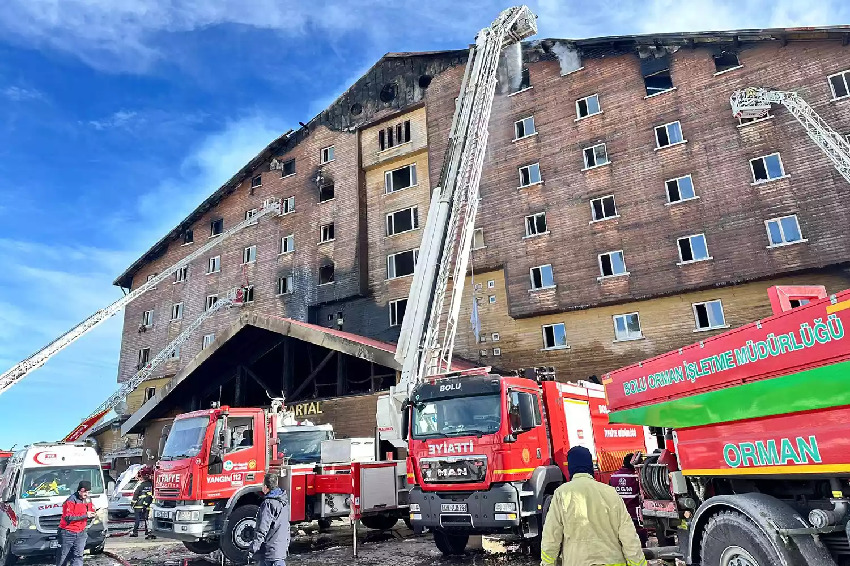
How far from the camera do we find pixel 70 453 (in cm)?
1452

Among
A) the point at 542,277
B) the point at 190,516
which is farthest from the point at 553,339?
the point at 190,516

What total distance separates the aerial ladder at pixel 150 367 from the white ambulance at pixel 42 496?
20125 millimetres

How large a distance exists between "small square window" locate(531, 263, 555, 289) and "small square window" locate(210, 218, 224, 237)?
2414 centimetres

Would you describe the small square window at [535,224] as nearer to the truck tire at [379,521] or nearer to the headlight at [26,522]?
the truck tire at [379,521]

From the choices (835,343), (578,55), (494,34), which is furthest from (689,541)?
(578,55)

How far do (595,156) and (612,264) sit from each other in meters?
5.30

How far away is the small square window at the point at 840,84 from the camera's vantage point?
19.2m

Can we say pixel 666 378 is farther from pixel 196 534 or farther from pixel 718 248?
pixel 718 248

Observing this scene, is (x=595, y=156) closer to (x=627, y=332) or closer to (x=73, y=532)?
(x=627, y=332)

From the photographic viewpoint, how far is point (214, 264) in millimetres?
37125

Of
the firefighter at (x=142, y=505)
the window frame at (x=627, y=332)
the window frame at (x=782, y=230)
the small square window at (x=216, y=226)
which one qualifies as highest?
the small square window at (x=216, y=226)

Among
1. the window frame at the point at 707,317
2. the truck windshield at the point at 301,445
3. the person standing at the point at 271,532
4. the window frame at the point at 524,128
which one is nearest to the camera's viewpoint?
the person standing at the point at 271,532

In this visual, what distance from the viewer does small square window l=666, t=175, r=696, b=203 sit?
21.8m

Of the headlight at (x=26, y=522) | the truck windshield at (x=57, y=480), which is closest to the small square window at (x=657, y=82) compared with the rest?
the truck windshield at (x=57, y=480)
